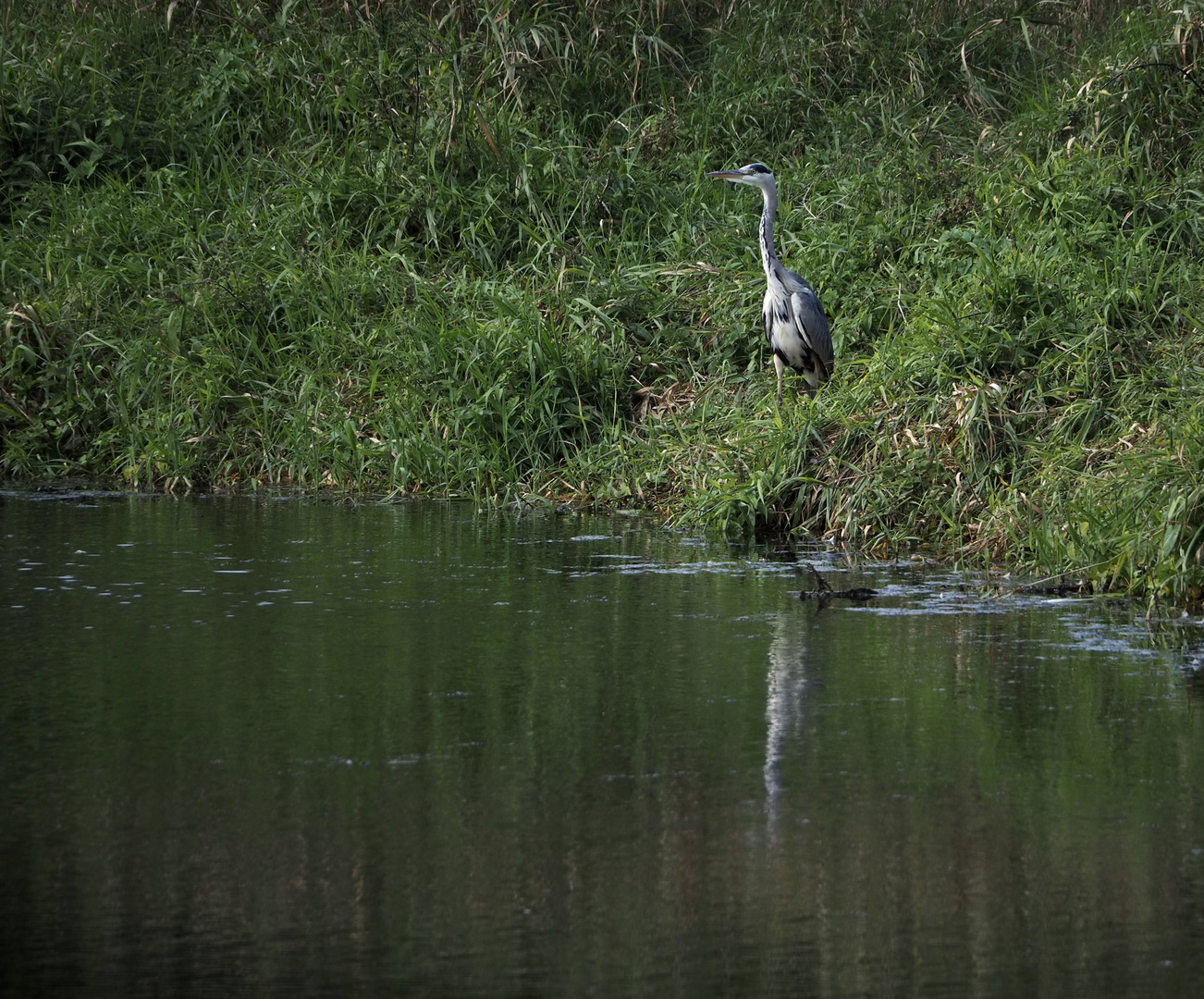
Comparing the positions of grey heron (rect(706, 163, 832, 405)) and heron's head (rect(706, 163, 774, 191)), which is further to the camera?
heron's head (rect(706, 163, 774, 191))

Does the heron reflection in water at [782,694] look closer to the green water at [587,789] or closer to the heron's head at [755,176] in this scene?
the green water at [587,789]

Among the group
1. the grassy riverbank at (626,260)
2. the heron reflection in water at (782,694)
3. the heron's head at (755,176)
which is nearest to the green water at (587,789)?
the heron reflection in water at (782,694)

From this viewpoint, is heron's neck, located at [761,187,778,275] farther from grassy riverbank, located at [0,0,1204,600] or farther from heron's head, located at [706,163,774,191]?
grassy riverbank, located at [0,0,1204,600]

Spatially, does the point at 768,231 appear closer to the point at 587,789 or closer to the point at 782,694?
the point at 782,694

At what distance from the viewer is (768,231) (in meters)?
8.58

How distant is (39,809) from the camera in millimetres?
3729

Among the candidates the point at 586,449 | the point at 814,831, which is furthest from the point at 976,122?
the point at 814,831

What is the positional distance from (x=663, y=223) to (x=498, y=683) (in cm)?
583

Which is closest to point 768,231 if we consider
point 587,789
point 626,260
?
point 626,260

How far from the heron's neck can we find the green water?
8.28 feet

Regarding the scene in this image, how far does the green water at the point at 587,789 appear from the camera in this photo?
2.99 m

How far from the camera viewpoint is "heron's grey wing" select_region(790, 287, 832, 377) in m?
8.12

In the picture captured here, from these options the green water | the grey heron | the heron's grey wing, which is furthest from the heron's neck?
the green water

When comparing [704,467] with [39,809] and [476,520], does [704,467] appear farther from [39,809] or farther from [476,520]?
[39,809]
